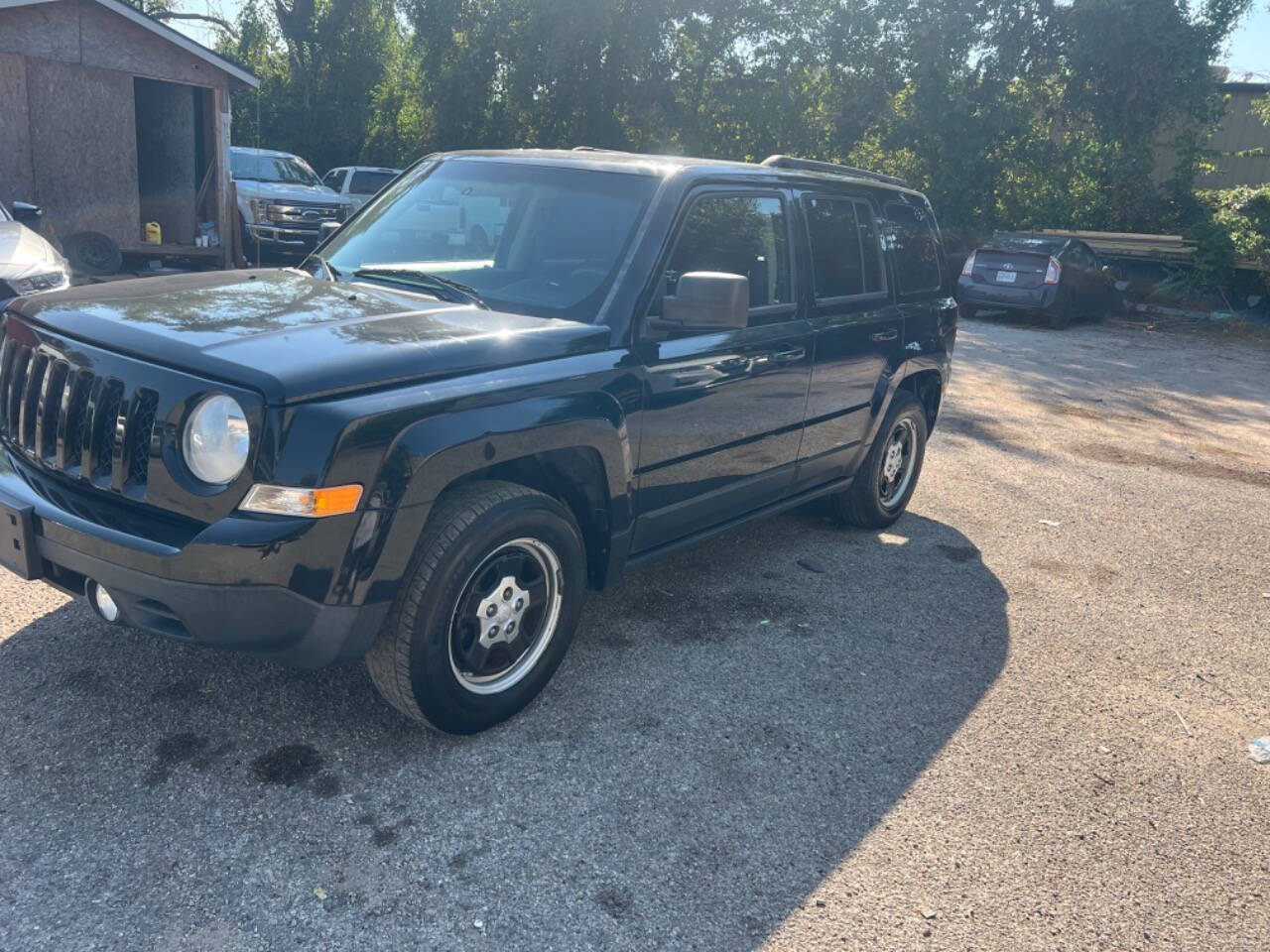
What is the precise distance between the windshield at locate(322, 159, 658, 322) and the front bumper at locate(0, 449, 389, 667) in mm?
1359

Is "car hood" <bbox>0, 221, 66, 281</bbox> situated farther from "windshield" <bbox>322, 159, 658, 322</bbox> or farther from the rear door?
the rear door

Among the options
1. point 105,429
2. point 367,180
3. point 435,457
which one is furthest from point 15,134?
point 435,457

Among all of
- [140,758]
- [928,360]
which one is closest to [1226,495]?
[928,360]

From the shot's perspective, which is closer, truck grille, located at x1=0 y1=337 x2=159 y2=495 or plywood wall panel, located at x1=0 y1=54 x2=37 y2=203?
truck grille, located at x1=0 y1=337 x2=159 y2=495

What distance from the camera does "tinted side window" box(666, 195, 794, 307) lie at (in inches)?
165

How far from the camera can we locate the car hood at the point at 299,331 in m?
2.98

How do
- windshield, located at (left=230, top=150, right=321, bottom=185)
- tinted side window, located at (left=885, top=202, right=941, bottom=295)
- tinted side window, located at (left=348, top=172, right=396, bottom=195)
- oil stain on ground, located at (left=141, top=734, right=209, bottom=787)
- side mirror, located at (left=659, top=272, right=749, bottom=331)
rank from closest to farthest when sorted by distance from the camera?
oil stain on ground, located at (left=141, top=734, right=209, bottom=787) < side mirror, located at (left=659, top=272, right=749, bottom=331) < tinted side window, located at (left=885, top=202, right=941, bottom=295) < windshield, located at (left=230, top=150, right=321, bottom=185) < tinted side window, located at (left=348, top=172, right=396, bottom=195)

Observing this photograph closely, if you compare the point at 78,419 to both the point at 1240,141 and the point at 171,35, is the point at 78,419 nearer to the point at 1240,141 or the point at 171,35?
the point at 171,35

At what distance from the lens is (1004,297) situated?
1683cm

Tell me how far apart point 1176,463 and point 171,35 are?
1270 centimetres

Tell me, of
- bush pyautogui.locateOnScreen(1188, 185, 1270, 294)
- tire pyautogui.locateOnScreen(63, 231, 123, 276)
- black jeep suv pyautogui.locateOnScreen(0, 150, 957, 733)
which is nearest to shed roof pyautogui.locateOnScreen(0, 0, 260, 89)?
tire pyautogui.locateOnScreen(63, 231, 123, 276)

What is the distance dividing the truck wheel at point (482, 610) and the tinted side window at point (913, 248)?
2.98 metres

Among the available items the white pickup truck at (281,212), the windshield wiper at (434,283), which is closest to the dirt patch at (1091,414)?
the windshield wiper at (434,283)

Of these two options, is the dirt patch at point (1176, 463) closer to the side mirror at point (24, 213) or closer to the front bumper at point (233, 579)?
the front bumper at point (233, 579)
